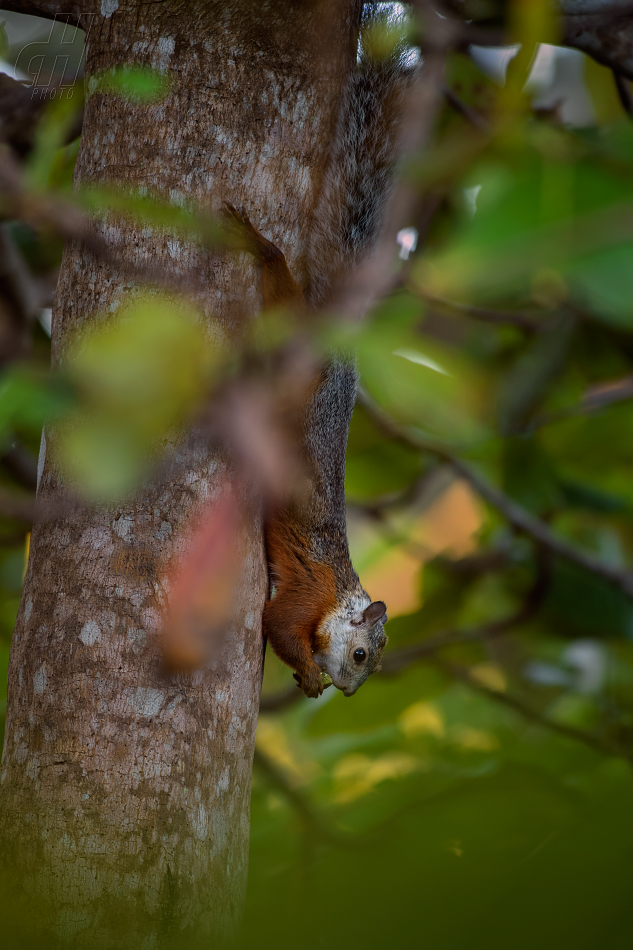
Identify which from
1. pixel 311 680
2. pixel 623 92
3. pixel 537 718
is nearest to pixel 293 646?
pixel 311 680

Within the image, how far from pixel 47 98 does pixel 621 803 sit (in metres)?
2.10

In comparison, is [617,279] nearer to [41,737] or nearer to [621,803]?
[621,803]

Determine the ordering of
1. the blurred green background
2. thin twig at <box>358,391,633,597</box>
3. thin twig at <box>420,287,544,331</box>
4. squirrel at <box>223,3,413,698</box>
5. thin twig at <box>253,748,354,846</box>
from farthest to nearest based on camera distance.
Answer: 1. thin twig at <box>358,391,633,597</box>
2. thin twig at <box>420,287,544,331</box>
3. thin twig at <box>253,748,354,846</box>
4. squirrel at <box>223,3,413,698</box>
5. the blurred green background

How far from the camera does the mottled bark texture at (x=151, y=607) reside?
121 cm

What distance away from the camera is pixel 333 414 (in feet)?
6.78

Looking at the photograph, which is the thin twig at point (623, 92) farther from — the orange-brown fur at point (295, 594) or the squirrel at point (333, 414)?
the orange-brown fur at point (295, 594)

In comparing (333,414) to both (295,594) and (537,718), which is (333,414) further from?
(537,718)

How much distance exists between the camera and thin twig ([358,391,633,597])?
8.74 ft

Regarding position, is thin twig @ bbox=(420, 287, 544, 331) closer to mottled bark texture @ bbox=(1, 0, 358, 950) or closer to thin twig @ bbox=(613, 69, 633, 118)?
thin twig @ bbox=(613, 69, 633, 118)

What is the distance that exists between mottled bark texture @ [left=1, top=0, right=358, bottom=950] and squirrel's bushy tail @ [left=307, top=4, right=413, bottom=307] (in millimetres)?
191

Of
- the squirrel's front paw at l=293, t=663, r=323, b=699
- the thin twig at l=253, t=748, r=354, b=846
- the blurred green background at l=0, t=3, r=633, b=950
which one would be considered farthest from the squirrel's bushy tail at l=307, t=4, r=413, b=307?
the thin twig at l=253, t=748, r=354, b=846

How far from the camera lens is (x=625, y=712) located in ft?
8.77

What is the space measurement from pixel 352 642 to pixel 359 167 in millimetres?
1415

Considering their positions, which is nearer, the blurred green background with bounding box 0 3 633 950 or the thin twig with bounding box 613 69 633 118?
the blurred green background with bounding box 0 3 633 950
